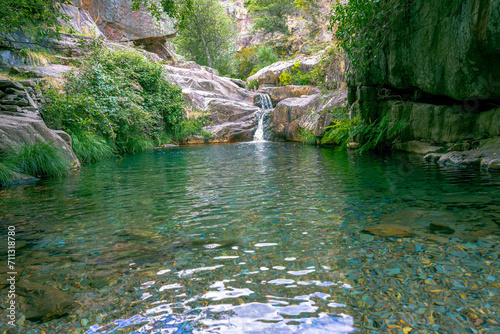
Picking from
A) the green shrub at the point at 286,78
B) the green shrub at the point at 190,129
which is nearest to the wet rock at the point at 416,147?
the green shrub at the point at 190,129

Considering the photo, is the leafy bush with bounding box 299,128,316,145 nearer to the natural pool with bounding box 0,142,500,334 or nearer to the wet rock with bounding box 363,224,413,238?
the natural pool with bounding box 0,142,500,334

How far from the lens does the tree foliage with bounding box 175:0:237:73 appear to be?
34531 mm

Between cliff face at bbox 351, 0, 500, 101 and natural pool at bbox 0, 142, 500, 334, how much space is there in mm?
2465

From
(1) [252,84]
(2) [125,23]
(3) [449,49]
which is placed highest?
(2) [125,23]

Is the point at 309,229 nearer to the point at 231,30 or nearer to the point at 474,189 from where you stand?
the point at 474,189

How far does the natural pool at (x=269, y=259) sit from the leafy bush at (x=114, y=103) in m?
6.04

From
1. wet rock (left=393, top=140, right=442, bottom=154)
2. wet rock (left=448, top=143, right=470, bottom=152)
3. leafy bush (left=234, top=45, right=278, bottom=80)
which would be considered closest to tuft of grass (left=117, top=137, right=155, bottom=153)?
wet rock (left=393, top=140, right=442, bottom=154)

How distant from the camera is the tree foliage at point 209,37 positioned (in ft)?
113

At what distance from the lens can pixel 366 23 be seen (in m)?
7.32

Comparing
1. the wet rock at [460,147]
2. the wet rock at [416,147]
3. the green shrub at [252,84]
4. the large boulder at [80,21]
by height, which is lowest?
the wet rock at [416,147]

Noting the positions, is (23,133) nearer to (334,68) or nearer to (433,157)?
(433,157)

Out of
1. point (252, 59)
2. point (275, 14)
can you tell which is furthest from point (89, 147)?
point (275, 14)

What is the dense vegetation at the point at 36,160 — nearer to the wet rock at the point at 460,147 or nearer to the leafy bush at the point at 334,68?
the wet rock at the point at 460,147

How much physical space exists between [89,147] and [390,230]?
9.41 metres
